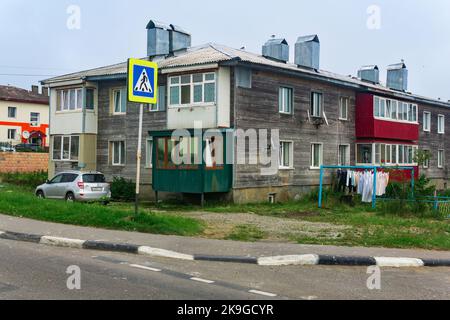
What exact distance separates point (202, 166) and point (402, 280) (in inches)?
520

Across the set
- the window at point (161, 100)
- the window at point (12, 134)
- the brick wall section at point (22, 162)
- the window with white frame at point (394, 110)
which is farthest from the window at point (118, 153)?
the window at point (12, 134)

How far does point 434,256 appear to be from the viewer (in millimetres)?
10000

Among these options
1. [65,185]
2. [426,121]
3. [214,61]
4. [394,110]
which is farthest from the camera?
[426,121]

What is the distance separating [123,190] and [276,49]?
11341mm

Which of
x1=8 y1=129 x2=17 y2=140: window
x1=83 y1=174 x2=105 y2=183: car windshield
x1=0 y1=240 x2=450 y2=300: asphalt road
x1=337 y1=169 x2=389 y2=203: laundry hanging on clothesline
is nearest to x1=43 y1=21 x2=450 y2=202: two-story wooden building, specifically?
x1=83 y1=174 x2=105 y2=183: car windshield

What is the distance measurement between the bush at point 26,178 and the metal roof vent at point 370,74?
22.5m

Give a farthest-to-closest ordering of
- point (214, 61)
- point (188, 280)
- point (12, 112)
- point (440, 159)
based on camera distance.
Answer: point (12, 112), point (440, 159), point (214, 61), point (188, 280)

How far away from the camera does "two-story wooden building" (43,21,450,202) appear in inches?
865

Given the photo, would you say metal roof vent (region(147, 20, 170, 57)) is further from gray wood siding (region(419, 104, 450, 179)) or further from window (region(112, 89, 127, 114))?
gray wood siding (region(419, 104, 450, 179))

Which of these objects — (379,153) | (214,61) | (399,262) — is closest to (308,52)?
(379,153)

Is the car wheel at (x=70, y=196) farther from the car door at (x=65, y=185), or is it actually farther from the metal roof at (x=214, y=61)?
the metal roof at (x=214, y=61)

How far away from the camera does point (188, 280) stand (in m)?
7.60

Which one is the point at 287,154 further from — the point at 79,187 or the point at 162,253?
the point at 162,253

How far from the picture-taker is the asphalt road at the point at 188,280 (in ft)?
22.1
